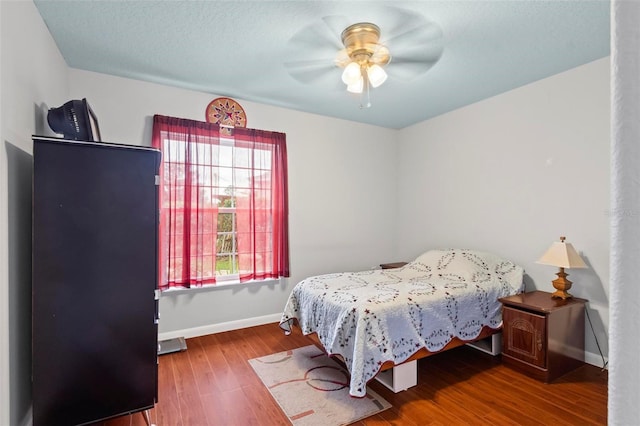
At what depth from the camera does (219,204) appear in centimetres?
356

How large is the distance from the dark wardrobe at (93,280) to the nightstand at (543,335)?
275cm

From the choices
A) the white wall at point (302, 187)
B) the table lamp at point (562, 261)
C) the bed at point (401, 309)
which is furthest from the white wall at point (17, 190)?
the table lamp at point (562, 261)

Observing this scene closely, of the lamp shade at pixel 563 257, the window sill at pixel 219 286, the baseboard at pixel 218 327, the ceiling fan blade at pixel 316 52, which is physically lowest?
the baseboard at pixel 218 327

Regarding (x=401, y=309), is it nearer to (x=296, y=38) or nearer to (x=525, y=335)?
(x=525, y=335)

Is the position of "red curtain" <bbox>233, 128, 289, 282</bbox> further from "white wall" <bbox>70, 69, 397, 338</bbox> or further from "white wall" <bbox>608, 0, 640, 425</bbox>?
"white wall" <bbox>608, 0, 640, 425</bbox>

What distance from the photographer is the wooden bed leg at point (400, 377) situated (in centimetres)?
239

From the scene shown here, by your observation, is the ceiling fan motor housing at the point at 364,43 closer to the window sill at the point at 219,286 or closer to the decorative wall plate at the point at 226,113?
the decorative wall plate at the point at 226,113

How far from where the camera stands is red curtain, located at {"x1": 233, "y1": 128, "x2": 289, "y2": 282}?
369cm

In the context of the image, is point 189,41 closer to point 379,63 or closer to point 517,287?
point 379,63

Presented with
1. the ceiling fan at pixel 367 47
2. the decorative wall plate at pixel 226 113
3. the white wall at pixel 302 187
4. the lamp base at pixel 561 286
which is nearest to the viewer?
the ceiling fan at pixel 367 47

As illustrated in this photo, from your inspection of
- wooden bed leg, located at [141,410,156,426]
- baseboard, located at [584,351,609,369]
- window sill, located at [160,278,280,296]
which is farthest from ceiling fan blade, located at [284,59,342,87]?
baseboard, located at [584,351,609,369]

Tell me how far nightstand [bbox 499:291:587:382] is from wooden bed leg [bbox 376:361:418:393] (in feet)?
3.05

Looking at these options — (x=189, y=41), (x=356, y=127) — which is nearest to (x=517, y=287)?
(x=356, y=127)

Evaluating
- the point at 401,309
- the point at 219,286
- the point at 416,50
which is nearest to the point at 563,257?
the point at 401,309
